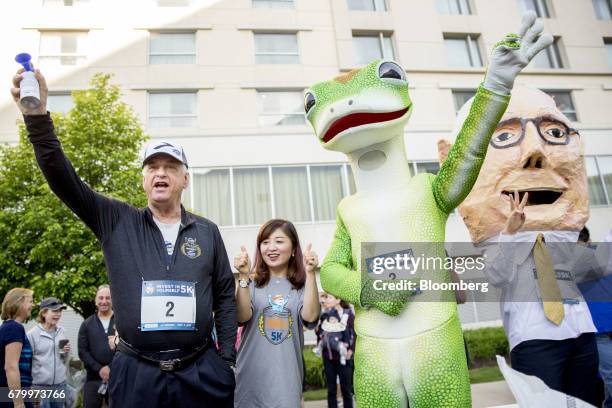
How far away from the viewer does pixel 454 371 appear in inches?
82.1

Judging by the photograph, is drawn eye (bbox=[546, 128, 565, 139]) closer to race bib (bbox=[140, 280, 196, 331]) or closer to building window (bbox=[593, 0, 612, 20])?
race bib (bbox=[140, 280, 196, 331])

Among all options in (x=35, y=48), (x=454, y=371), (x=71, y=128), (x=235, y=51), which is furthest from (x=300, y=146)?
(x=454, y=371)

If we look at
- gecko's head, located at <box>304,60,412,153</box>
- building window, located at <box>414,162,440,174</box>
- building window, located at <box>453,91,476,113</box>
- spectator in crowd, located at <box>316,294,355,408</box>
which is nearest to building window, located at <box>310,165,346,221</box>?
building window, located at <box>414,162,440,174</box>

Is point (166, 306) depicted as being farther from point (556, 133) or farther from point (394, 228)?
point (556, 133)

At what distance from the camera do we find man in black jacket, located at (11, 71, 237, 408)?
1.99m

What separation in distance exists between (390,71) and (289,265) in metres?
1.40

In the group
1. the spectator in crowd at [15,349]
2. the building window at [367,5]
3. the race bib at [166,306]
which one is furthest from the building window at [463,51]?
the race bib at [166,306]

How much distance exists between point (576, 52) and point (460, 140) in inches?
639

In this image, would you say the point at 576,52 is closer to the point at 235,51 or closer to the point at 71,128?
the point at 235,51

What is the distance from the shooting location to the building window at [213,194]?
1184 centimetres

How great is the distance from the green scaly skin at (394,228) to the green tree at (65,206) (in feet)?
20.5

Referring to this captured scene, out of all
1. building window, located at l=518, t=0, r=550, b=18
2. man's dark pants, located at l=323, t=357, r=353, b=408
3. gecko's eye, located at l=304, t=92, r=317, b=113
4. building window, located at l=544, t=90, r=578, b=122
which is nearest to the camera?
gecko's eye, located at l=304, t=92, r=317, b=113

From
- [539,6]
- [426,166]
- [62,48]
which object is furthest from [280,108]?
[539,6]

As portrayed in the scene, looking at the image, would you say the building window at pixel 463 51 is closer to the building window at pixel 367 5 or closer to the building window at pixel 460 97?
the building window at pixel 460 97
